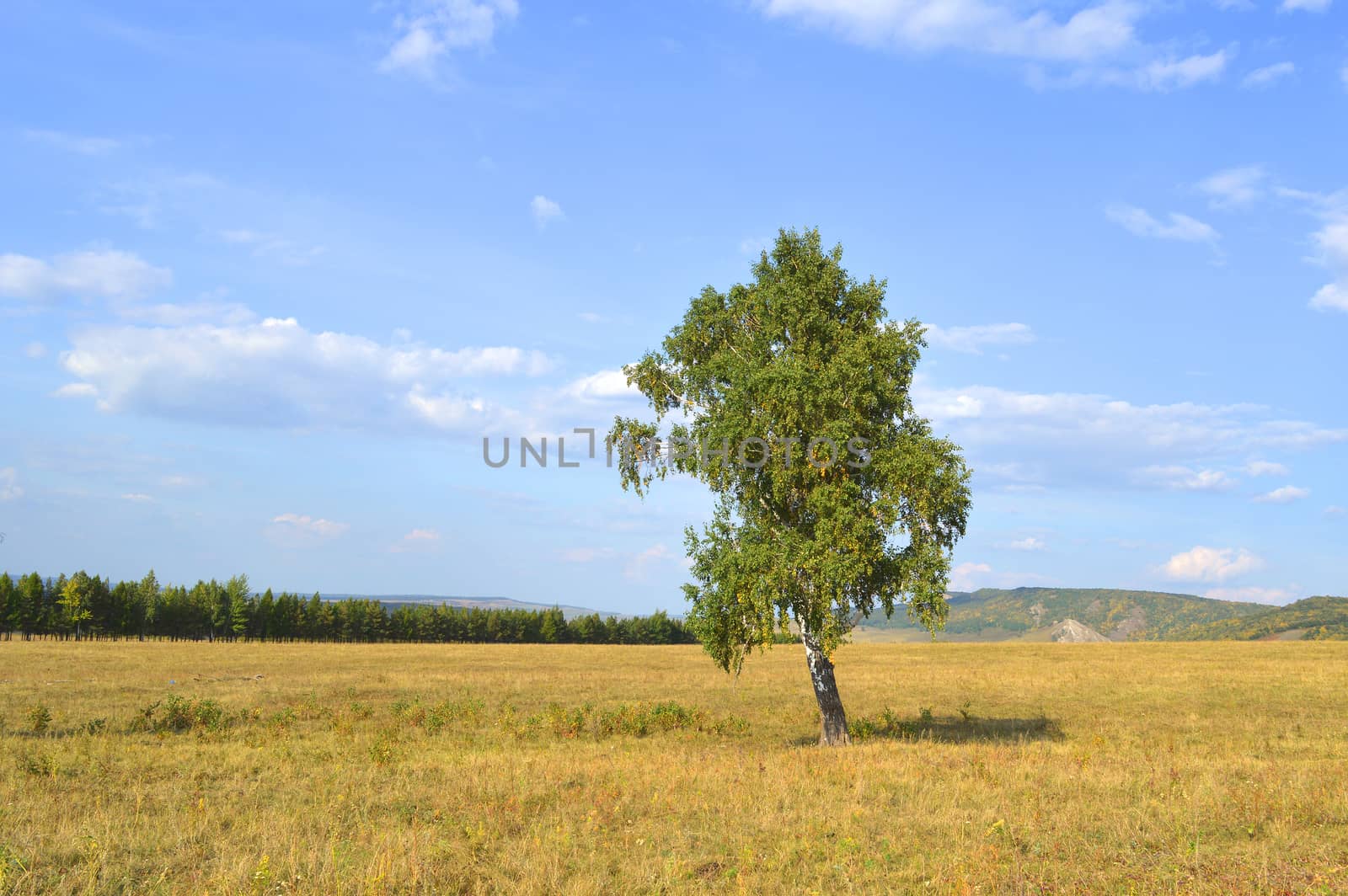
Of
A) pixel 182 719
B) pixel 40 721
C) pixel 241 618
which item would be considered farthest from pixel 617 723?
pixel 241 618

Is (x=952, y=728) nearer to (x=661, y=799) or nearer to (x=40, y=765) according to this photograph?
(x=661, y=799)

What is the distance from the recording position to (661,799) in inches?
558

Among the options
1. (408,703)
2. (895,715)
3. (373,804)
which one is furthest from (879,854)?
(408,703)

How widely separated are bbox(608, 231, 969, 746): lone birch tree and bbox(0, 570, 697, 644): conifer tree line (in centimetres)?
9118

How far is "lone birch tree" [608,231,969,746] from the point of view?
820 inches

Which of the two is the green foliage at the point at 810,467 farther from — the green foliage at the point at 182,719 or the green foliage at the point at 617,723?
the green foliage at the point at 182,719

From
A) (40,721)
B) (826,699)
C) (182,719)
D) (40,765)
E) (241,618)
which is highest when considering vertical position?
(826,699)

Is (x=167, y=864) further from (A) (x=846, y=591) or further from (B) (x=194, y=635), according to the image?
(B) (x=194, y=635)

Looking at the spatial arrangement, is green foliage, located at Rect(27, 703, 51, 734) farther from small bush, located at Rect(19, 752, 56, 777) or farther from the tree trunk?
the tree trunk

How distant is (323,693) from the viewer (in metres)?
38.2

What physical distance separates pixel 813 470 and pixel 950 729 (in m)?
11.6

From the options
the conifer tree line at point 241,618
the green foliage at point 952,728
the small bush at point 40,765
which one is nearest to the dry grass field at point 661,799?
the small bush at point 40,765

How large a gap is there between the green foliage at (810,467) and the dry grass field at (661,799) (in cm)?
371

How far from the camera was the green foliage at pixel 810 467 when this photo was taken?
20.8 metres
